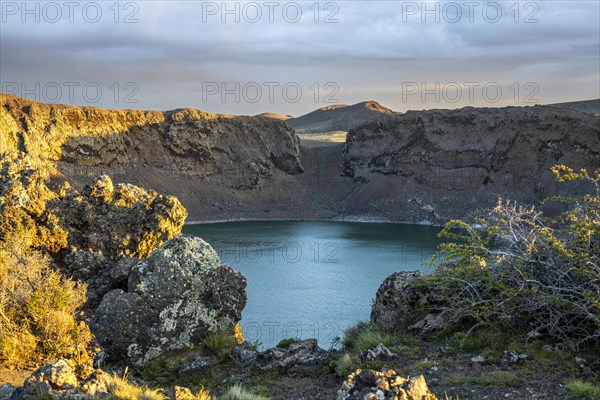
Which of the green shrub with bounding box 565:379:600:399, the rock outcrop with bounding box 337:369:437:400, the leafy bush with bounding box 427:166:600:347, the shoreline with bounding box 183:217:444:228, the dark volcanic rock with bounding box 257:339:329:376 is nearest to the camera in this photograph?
the rock outcrop with bounding box 337:369:437:400

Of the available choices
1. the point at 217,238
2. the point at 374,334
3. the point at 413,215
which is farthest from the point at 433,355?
the point at 413,215

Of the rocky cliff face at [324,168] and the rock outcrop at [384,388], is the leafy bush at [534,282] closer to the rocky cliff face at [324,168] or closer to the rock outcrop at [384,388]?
the rock outcrop at [384,388]

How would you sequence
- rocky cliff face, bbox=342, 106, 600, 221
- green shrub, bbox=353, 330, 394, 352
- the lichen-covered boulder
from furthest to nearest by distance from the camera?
rocky cliff face, bbox=342, 106, 600, 221 → the lichen-covered boulder → green shrub, bbox=353, 330, 394, 352

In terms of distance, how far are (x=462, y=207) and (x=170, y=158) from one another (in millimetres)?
45698

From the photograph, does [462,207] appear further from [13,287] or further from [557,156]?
[13,287]

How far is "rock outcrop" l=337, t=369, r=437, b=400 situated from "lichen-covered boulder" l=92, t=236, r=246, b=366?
6.40 m

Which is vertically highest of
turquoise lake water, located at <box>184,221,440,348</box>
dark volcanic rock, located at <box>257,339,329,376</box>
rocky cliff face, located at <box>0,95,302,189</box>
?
rocky cliff face, located at <box>0,95,302,189</box>

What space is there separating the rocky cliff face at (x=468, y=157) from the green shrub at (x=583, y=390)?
78.3 meters

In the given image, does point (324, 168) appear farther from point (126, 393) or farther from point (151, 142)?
point (126, 393)

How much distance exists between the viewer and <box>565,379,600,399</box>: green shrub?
23.6 feet

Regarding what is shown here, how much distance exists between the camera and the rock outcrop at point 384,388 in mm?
5762

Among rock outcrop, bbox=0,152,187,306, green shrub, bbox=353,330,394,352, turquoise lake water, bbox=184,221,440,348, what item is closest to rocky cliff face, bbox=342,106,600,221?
turquoise lake water, bbox=184,221,440,348

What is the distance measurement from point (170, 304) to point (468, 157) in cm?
8594

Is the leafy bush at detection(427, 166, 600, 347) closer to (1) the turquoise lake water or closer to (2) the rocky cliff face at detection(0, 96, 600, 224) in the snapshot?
(1) the turquoise lake water
